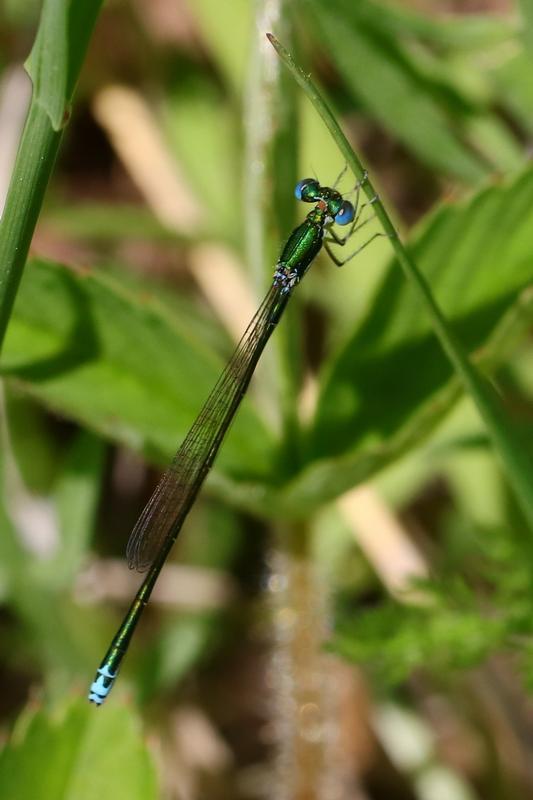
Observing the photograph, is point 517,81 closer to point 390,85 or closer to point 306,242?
→ point 390,85

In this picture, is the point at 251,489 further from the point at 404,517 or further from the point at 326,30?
the point at 404,517

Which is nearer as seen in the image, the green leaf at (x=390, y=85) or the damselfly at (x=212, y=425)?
the damselfly at (x=212, y=425)

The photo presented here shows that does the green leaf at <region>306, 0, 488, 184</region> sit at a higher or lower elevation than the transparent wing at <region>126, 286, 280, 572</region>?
higher

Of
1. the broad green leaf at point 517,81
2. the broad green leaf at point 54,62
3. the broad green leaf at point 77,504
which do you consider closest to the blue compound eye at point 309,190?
the broad green leaf at point 517,81

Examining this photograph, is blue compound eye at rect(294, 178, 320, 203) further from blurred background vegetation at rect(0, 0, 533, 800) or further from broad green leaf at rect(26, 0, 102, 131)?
broad green leaf at rect(26, 0, 102, 131)

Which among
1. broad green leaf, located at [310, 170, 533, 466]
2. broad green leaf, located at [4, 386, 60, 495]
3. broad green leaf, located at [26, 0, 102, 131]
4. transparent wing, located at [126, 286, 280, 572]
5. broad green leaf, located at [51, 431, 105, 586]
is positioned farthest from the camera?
broad green leaf, located at [4, 386, 60, 495]

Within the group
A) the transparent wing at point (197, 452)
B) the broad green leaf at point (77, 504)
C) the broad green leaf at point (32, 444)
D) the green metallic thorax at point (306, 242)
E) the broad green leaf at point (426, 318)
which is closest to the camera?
the broad green leaf at point (426, 318)

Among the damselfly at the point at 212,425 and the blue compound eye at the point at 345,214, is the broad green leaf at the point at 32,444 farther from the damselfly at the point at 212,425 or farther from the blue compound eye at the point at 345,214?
the blue compound eye at the point at 345,214

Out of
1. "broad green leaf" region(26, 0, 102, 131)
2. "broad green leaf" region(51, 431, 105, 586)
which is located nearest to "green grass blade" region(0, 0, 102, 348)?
"broad green leaf" region(26, 0, 102, 131)
